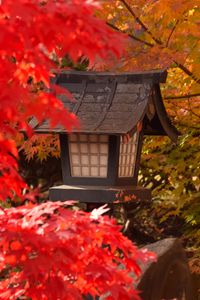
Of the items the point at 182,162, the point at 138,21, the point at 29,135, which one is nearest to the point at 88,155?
the point at 138,21

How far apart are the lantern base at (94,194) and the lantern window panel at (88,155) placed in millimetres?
140

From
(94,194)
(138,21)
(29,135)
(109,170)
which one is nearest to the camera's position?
(29,135)

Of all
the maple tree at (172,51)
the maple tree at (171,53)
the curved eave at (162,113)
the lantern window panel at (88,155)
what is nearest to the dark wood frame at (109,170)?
the lantern window panel at (88,155)

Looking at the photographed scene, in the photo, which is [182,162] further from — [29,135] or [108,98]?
[29,135]

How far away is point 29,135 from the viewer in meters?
2.95

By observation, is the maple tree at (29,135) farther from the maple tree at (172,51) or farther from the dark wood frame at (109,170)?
the maple tree at (172,51)

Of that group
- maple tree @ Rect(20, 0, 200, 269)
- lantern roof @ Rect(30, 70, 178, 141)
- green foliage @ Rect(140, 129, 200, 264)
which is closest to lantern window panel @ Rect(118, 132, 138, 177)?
lantern roof @ Rect(30, 70, 178, 141)

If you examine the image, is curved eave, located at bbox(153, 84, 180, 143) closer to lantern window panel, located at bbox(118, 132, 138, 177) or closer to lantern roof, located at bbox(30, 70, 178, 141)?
lantern roof, located at bbox(30, 70, 178, 141)

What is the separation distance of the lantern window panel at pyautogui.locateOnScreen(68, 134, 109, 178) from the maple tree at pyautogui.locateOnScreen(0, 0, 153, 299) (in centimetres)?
148

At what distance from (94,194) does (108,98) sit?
80 cm

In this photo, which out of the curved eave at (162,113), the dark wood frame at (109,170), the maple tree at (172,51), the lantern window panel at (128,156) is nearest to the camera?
the dark wood frame at (109,170)

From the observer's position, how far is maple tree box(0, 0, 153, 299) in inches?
104

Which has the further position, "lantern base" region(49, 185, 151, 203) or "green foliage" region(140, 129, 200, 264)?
"green foliage" region(140, 129, 200, 264)

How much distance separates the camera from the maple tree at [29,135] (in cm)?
264
